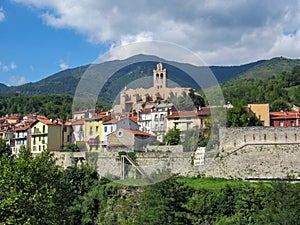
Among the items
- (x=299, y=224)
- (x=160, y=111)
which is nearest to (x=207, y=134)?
(x=160, y=111)

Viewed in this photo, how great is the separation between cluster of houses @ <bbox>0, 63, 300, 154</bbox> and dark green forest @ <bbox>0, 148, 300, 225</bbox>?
8.56ft

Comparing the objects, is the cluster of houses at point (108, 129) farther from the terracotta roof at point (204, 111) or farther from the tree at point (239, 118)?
the tree at point (239, 118)

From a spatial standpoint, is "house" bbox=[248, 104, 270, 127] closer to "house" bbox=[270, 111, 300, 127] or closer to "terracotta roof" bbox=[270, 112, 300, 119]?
"house" bbox=[270, 111, 300, 127]

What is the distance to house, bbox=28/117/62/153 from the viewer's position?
122 ft

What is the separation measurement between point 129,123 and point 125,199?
15.0 ft

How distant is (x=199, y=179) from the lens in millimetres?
26406

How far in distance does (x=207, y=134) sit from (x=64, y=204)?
9.31 metres

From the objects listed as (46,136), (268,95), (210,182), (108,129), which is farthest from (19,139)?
(268,95)

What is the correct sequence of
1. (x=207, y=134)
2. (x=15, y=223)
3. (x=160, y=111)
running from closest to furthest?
(x=15, y=223)
(x=207, y=134)
(x=160, y=111)

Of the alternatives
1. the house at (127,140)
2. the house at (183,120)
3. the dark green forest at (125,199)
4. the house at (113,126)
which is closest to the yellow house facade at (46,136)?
the dark green forest at (125,199)

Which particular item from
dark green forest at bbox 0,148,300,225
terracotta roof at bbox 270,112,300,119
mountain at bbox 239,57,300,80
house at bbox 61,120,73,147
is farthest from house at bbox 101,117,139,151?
mountain at bbox 239,57,300,80

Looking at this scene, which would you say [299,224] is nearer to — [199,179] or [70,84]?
[199,179]

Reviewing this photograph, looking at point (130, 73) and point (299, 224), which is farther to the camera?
point (299, 224)

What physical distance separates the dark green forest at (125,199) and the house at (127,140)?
229cm
